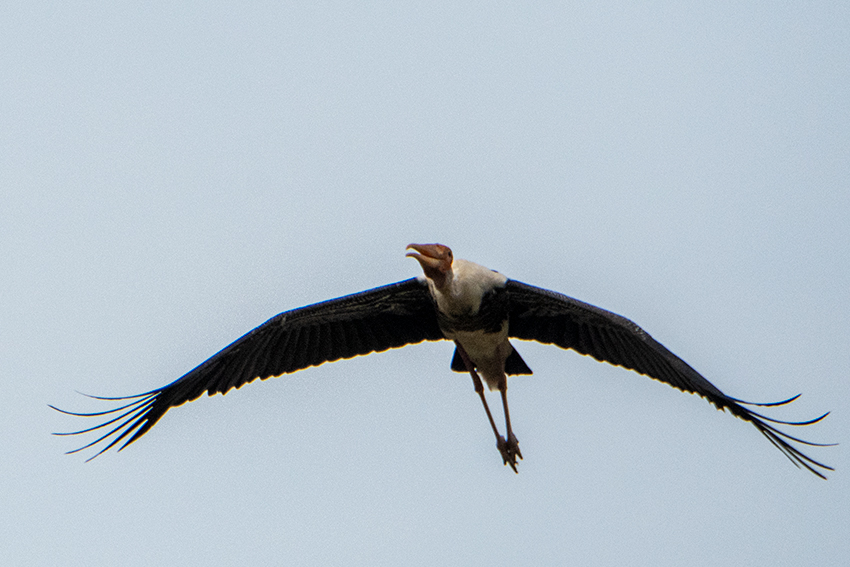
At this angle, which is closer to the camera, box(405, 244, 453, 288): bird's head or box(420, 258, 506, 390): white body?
box(405, 244, 453, 288): bird's head

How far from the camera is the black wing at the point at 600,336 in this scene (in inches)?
365

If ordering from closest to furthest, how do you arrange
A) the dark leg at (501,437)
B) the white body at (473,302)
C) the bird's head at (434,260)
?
1. the bird's head at (434,260)
2. the white body at (473,302)
3. the dark leg at (501,437)

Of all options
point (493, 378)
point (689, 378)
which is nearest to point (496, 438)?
point (493, 378)

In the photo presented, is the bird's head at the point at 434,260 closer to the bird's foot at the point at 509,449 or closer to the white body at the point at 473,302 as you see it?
the white body at the point at 473,302

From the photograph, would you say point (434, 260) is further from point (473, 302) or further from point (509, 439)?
point (509, 439)

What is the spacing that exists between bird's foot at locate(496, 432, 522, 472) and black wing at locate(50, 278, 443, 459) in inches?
46.1

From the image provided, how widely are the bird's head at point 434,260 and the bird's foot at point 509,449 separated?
6.38 ft

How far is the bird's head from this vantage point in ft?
29.7

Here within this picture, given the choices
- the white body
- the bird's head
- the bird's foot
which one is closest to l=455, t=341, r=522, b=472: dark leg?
the bird's foot

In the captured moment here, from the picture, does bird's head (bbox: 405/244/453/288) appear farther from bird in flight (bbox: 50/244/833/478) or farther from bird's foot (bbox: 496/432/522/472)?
bird's foot (bbox: 496/432/522/472)

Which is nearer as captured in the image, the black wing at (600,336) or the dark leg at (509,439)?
the black wing at (600,336)

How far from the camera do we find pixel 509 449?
1041 cm

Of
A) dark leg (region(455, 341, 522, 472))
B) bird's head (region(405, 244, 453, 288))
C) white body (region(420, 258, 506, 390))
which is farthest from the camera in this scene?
dark leg (region(455, 341, 522, 472))

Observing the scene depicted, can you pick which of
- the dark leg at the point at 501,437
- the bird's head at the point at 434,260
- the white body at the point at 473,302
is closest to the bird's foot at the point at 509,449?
the dark leg at the point at 501,437
